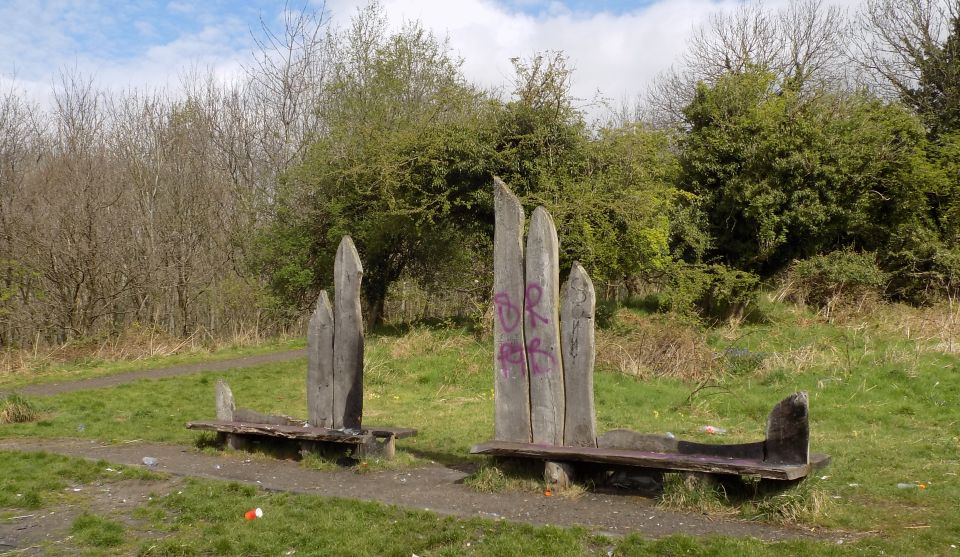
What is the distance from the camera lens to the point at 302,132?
30.7 metres

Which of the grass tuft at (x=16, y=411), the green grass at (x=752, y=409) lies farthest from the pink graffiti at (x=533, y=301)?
the grass tuft at (x=16, y=411)

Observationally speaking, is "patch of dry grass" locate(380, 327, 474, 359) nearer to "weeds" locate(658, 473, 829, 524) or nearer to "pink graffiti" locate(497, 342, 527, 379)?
"pink graffiti" locate(497, 342, 527, 379)

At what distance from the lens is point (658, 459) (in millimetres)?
6805

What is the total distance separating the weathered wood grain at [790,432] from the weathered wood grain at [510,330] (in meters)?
2.24

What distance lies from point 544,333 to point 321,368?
9.45 feet

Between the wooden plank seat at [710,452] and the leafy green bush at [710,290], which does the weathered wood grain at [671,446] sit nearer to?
the wooden plank seat at [710,452]

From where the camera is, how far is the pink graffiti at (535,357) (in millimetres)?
7688

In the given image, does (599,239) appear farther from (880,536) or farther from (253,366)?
(880,536)

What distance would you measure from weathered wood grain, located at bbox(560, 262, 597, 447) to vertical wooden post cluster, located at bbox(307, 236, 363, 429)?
252 cm

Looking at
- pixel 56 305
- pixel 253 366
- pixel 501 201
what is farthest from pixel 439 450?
pixel 56 305

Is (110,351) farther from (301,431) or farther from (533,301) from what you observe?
(533,301)

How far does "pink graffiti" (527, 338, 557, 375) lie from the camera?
769cm

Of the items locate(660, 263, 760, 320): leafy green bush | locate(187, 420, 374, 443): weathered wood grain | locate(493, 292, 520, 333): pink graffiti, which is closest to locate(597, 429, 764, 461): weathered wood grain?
locate(493, 292, 520, 333): pink graffiti

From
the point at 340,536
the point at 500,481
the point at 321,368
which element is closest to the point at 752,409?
the point at 500,481
